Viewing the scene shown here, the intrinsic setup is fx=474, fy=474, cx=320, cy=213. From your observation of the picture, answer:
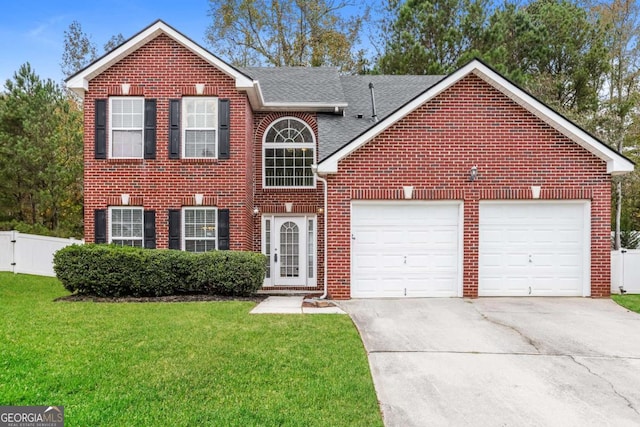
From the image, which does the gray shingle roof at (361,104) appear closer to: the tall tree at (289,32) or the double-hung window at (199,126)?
the double-hung window at (199,126)

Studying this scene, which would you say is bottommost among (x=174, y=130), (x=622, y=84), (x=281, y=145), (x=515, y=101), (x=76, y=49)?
(x=281, y=145)

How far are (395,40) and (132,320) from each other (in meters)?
21.6

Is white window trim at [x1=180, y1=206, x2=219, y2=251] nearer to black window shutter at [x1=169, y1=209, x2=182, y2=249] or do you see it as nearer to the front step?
black window shutter at [x1=169, y1=209, x2=182, y2=249]

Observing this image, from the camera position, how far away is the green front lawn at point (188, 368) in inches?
178

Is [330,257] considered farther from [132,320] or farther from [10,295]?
[10,295]

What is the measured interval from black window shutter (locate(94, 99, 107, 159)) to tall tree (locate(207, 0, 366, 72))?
52.0 ft

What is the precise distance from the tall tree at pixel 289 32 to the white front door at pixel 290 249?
15.2 metres

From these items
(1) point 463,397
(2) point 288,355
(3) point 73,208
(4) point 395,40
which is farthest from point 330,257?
(4) point 395,40

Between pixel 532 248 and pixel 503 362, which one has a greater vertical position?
pixel 532 248

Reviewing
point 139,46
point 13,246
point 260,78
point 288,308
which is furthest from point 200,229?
point 13,246

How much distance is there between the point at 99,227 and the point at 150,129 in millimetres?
2931

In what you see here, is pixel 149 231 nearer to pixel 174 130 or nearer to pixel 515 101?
pixel 174 130

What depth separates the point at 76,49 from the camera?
2848cm

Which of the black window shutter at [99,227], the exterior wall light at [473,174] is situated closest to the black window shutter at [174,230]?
the black window shutter at [99,227]
